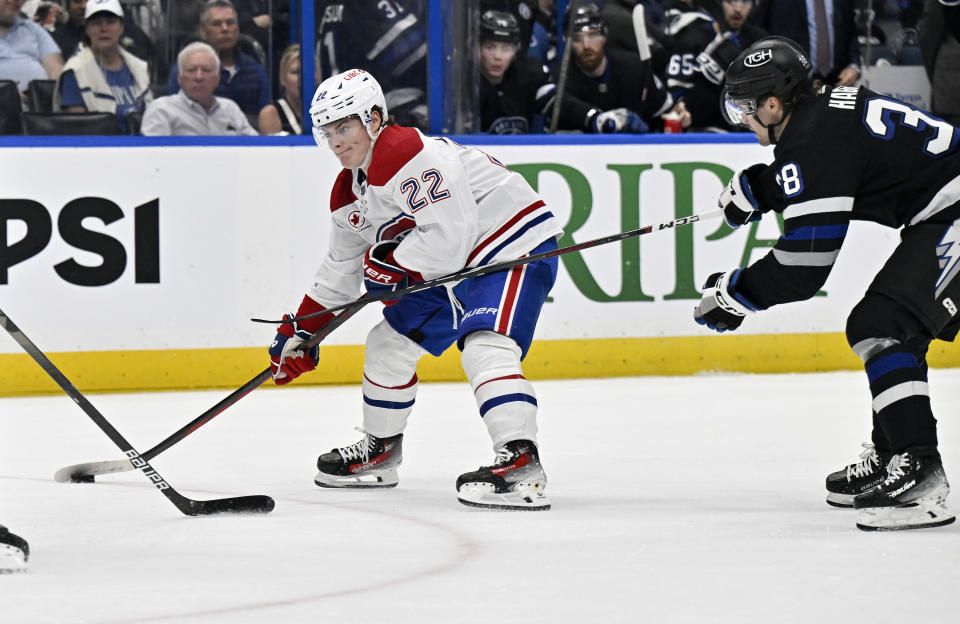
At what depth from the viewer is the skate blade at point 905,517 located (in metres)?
2.99

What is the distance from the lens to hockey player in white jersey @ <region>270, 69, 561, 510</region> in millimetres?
3367

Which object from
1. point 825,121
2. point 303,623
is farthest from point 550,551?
point 825,121

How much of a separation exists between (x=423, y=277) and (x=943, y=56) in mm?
3643

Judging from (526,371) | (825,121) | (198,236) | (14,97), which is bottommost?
(526,371)

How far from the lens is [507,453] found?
336cm

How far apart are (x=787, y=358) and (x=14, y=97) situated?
3.10 metres

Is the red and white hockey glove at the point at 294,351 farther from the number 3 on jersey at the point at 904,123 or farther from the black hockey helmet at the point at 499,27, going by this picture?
the black hockey helmet at the point at 499,27

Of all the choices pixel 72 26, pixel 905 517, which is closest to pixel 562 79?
pixel 72 26

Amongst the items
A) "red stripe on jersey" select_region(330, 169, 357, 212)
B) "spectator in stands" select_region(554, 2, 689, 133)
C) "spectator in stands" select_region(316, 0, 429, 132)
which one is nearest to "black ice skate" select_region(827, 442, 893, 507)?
"red stripe on jersey" select_region(330, 169, 357, 212)

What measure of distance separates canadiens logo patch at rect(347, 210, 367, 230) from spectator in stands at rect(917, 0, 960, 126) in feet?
11.5

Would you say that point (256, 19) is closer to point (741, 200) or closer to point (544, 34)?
point (544, 34)

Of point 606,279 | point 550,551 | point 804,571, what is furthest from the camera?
point 606,279

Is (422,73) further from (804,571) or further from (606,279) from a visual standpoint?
(804,571)

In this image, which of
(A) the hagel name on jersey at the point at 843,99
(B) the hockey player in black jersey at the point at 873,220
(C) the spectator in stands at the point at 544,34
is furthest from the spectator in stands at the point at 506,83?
(A) the hagel name on jersey at the point at 843,99
